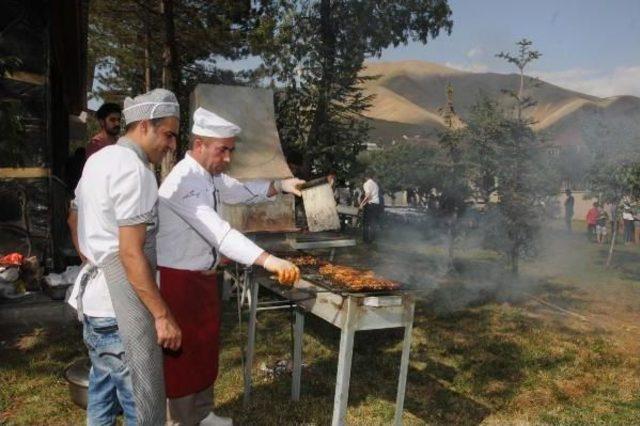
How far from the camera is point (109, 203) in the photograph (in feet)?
7.87

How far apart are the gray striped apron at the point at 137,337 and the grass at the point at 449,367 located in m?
2.02

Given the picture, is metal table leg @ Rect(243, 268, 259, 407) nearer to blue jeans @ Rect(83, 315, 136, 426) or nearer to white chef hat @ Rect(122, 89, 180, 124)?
blue jeans @ Rect(83, 315, 136, 426)

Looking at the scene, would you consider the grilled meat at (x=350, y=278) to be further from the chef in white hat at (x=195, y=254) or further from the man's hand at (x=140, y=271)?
the man's hand at (x=140, y=271)

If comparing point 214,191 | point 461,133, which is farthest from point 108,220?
point 461,133

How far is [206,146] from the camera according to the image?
345cm

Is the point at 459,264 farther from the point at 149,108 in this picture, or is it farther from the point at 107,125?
the point at 149,108

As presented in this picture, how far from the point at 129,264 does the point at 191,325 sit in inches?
47.0

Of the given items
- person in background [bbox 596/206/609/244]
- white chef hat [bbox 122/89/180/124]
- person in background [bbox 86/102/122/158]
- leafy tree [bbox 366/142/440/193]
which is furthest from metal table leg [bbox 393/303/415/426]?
leafy tree [bbox 366/142/440/193]

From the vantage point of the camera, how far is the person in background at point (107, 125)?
5.94 metres

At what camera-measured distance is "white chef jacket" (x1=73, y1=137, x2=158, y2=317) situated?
235 cm

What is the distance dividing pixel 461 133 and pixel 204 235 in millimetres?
7861

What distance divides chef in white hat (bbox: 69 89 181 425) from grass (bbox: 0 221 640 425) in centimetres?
205

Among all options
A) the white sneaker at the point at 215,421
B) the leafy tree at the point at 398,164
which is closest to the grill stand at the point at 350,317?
the white sneaker at the point at 215,421

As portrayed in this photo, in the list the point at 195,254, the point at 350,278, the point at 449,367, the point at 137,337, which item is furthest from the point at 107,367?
the point at 449,367
